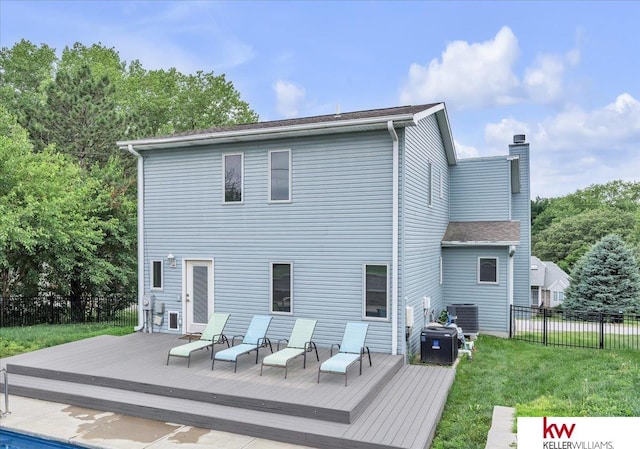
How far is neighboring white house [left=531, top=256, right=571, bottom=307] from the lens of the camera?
3303cm

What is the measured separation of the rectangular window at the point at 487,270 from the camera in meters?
13.0

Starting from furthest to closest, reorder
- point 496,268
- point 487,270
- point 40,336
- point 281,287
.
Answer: point 487,270 < point 496,268 < point 40,336 < point 281,287

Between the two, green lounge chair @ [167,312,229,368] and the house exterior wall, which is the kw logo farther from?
the house exterior wall

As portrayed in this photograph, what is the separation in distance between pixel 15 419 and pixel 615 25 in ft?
74.3

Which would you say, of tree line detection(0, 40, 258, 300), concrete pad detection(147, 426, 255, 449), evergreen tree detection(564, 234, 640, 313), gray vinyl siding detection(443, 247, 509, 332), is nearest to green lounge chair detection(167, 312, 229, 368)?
concrete pad detection(147, 426, 255, 449)

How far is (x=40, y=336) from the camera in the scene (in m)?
11.5

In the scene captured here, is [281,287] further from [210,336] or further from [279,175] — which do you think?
[279,175]

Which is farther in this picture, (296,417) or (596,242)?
(596,242)

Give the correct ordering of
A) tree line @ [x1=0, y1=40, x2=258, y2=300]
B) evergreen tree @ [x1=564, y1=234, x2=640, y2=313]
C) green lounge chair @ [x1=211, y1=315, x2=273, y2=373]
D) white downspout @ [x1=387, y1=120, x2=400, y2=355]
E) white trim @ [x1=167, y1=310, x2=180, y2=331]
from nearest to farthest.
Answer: green lounge chair @ [x1=211, y1=315, x2=273, y2=373]
white downspout @ [x1=387, y1=120, x2=400, y2=355]
white trim @ [x1=167, y1=310, x2=180, y2=331]
tree line @ [x1=0, y1=40, x2=258, y2=300]
evergreen tree @ [x1=564, y1=234, x2=640, y2=313]

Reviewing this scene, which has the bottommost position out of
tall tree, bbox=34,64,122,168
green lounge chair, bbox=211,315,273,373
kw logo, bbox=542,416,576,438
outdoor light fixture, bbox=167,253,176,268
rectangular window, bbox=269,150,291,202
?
kw logo, bbox=542,416,576,438

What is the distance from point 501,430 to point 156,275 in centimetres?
894

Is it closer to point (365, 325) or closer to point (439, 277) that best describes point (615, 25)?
point (439, 277)

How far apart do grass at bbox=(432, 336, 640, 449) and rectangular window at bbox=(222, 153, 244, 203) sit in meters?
6.35

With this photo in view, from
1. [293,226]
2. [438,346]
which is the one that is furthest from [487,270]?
[293,226]
